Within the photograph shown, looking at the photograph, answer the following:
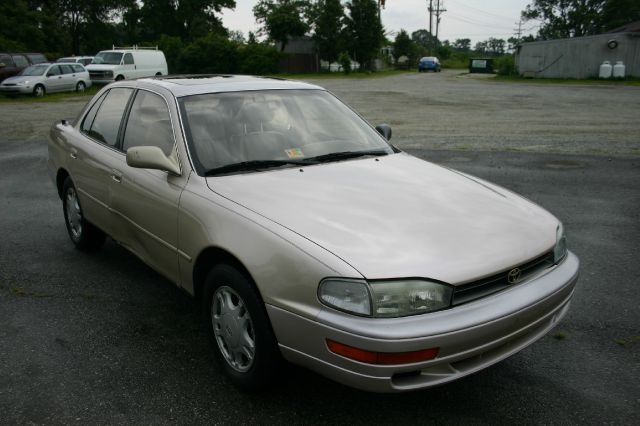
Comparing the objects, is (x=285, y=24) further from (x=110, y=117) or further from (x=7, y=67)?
(x=110, y=117)

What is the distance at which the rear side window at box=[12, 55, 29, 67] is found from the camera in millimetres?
28094

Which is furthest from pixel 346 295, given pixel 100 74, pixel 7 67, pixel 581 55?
pixel 581 55

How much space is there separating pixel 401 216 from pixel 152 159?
154 centimetres

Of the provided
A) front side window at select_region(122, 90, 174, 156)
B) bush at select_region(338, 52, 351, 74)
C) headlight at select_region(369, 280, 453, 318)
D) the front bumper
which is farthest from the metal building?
headlight at select_region(369, 280, 453, 318)

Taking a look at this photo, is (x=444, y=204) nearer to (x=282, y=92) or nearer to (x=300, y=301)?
(x=300, y=301)

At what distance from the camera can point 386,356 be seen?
2.40 m

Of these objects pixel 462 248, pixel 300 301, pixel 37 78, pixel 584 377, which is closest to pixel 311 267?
pixel 300 301

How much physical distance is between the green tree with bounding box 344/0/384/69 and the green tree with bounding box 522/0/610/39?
2683 cm

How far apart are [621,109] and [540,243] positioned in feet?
52.9

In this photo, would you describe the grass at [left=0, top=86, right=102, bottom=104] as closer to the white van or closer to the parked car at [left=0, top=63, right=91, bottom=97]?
the parked car at [left=0, top=63, right=91, bottom=97]

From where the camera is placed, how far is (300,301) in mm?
2561

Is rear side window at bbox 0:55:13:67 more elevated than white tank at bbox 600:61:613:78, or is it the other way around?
rear side window at bbox 0:55:13:67

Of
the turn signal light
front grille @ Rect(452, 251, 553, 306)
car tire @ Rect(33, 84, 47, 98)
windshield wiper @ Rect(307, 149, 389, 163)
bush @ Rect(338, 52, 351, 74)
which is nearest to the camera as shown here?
the turn signal light

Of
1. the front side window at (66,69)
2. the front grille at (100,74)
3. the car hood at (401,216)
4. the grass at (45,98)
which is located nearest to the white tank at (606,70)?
the front grille at (100,74)
